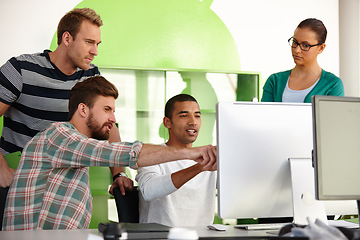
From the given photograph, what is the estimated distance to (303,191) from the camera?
180cm

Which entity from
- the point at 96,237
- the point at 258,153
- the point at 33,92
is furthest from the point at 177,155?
the point at 33,92

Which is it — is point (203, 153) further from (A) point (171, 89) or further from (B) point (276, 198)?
(A) point (171, 89)

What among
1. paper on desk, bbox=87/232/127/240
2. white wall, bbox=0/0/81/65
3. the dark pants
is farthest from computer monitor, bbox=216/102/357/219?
white wall, bbox=0/0/81/65

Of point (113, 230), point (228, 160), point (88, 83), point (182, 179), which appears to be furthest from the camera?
point (88, 83)

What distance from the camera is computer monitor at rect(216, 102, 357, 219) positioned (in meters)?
1.77

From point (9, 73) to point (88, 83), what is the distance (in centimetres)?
74

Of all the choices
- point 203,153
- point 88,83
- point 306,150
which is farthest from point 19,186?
point 306,150

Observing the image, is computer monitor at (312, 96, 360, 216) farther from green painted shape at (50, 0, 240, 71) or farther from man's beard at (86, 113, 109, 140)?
green painted shape at (50, 0, 240, 71)

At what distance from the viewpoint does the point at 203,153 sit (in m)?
2.00

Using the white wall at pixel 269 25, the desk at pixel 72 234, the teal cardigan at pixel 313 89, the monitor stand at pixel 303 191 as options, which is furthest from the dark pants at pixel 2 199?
the white wall at pixel 269 25

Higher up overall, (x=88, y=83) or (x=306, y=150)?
(x=88, y=83)

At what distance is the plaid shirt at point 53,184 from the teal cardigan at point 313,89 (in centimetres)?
122

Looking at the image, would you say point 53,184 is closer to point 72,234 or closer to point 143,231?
point 72,234

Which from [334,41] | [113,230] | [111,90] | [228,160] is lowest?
[113,230]
